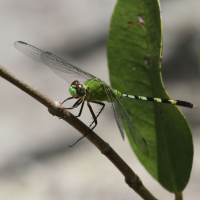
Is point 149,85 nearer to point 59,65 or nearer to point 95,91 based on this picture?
point 95,91

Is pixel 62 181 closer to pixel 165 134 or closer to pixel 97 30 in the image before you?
pixel 165 134

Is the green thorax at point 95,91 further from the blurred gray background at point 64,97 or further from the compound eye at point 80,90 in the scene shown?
the blurred gray background at point 64,97

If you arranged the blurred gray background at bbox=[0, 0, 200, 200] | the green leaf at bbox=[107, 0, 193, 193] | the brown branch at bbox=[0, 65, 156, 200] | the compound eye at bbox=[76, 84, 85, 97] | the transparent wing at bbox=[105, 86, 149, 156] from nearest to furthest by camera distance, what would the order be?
the brown branch at bbox=[0, 65, 156, 200] < the green leaf at bbox=[107, 0, 193, 193] < the transparent wing at bbox=[105, 86, 149, 156] < the compound eye at bbox=[76, 84, 85, 97] < the blurred gray background at bbox=[0, 0, 200, 200]

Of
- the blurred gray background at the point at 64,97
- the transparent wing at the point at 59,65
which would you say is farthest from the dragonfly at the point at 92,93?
the blurred gray background at the point at 64,97

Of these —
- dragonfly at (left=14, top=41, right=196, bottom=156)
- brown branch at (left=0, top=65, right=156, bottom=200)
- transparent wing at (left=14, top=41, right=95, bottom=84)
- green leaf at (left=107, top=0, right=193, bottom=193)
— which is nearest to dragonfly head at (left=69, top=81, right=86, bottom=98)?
dragonfly at (left=14, top=41, right=196, bottom=156)

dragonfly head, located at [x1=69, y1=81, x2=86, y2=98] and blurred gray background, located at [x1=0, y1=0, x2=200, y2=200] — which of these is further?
blurred gray background, located at [x1=0, y1=0, x2=200, y2=200]

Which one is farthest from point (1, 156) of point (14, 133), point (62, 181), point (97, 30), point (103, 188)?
point (97, 30)

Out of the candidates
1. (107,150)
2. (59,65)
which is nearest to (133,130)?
(107,150)

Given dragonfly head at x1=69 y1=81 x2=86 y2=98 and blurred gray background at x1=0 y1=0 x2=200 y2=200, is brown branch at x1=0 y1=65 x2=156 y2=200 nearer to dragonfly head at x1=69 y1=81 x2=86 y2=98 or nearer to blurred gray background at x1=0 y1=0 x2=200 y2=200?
dragonfly head at x1=69 y1=81 x2=86 y2=98
